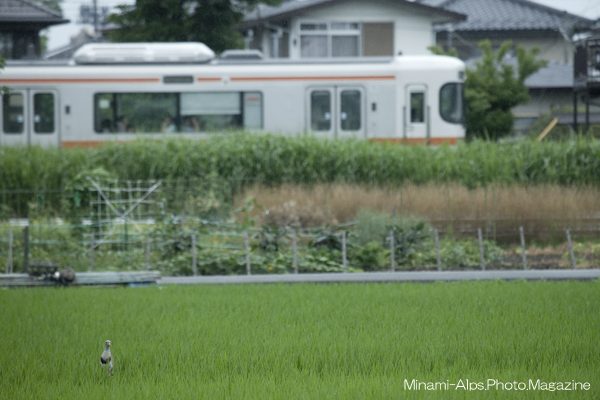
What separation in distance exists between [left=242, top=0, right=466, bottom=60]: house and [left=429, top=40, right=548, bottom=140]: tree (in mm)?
3851

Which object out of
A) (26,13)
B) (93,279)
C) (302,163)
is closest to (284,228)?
(93,279)

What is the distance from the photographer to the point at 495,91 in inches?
1059

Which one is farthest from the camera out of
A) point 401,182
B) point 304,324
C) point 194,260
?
point 401,182

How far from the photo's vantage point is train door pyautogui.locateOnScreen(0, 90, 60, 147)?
746 inches

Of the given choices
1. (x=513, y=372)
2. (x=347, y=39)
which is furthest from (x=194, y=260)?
(x=347, y=39)

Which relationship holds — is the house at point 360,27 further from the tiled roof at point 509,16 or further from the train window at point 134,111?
the train window at point 134,111

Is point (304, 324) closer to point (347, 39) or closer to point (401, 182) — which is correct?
point (401, 182)

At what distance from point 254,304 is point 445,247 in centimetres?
545

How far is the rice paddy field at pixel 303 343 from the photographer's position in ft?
16.4

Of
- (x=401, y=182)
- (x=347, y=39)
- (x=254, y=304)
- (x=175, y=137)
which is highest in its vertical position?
(x=347, y=39)

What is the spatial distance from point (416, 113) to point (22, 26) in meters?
19.6

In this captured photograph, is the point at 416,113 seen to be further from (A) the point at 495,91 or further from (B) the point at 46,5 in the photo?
(B) the point at 46,5

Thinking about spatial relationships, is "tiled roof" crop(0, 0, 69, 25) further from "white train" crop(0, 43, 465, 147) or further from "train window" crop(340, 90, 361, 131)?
"train window" crop(340, 90, 361, 131)

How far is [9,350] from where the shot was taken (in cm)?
620
